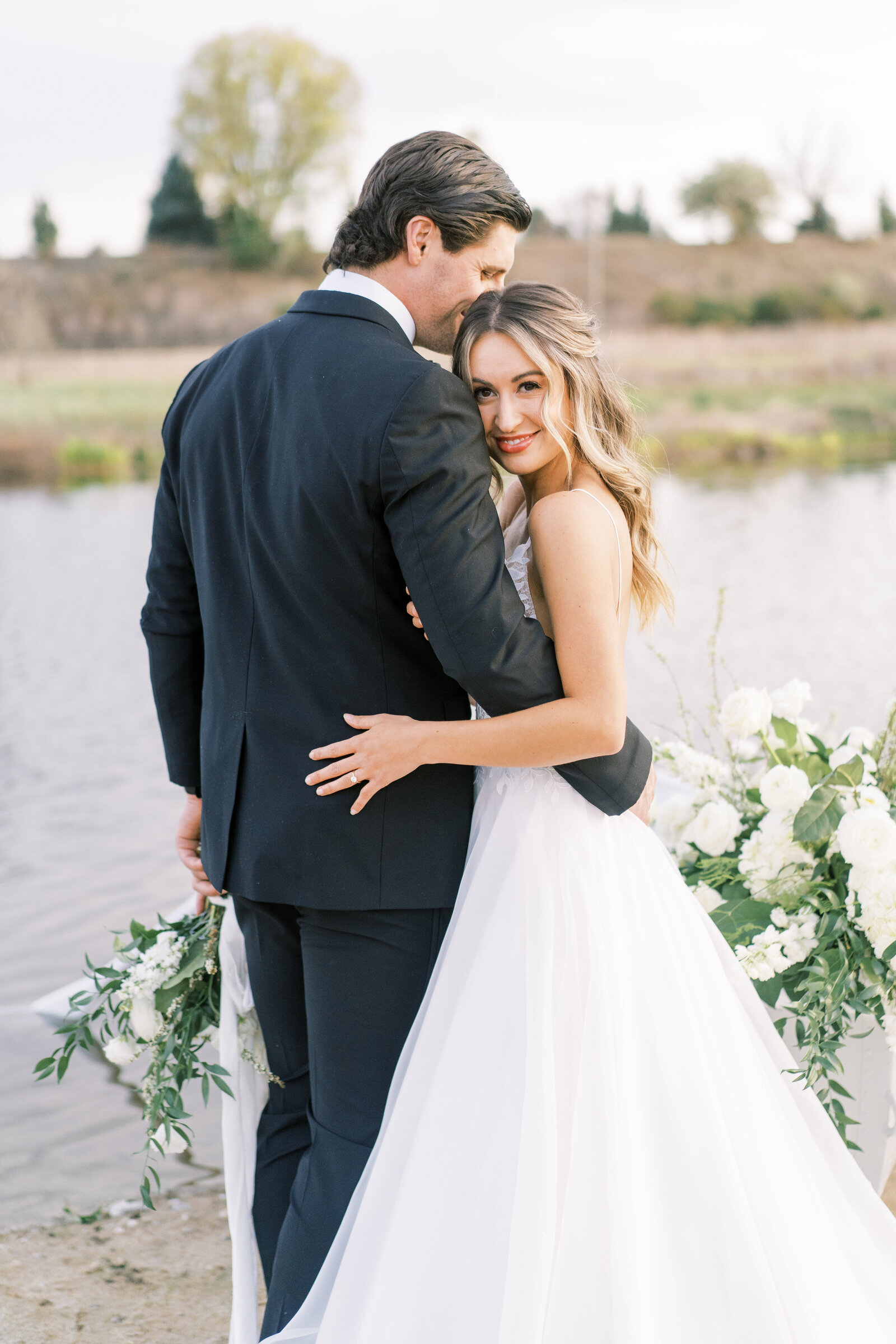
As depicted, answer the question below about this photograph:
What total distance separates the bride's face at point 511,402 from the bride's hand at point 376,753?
49 cm

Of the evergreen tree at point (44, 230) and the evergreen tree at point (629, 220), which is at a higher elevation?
the evergreen tree at point (629, 220)

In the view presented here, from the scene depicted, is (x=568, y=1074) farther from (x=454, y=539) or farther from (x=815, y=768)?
(x=815, y=768)

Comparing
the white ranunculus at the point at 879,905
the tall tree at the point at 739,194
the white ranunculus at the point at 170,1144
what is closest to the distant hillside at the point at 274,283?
the tall tree at the point at 739,194

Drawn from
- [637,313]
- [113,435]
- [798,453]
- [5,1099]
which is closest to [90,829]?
[5,1099]

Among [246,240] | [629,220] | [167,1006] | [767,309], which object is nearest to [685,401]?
[767,309]

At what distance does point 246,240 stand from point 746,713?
37835 millimetres

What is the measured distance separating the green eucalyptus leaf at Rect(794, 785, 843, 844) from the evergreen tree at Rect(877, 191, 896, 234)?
46.1 metres

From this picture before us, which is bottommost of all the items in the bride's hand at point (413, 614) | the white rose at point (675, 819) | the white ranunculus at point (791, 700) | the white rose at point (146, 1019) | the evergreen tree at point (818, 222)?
the white rose at point (146, 1019)

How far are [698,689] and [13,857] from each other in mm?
5597

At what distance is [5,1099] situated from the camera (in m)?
3.49

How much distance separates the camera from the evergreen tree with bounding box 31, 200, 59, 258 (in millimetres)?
36500

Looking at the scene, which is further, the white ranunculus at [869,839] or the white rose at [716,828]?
the white rose at [716,828]

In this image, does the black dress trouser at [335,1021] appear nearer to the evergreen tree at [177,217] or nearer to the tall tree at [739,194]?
the evergreen tree at [177,217]

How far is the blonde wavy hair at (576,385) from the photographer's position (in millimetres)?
1829
